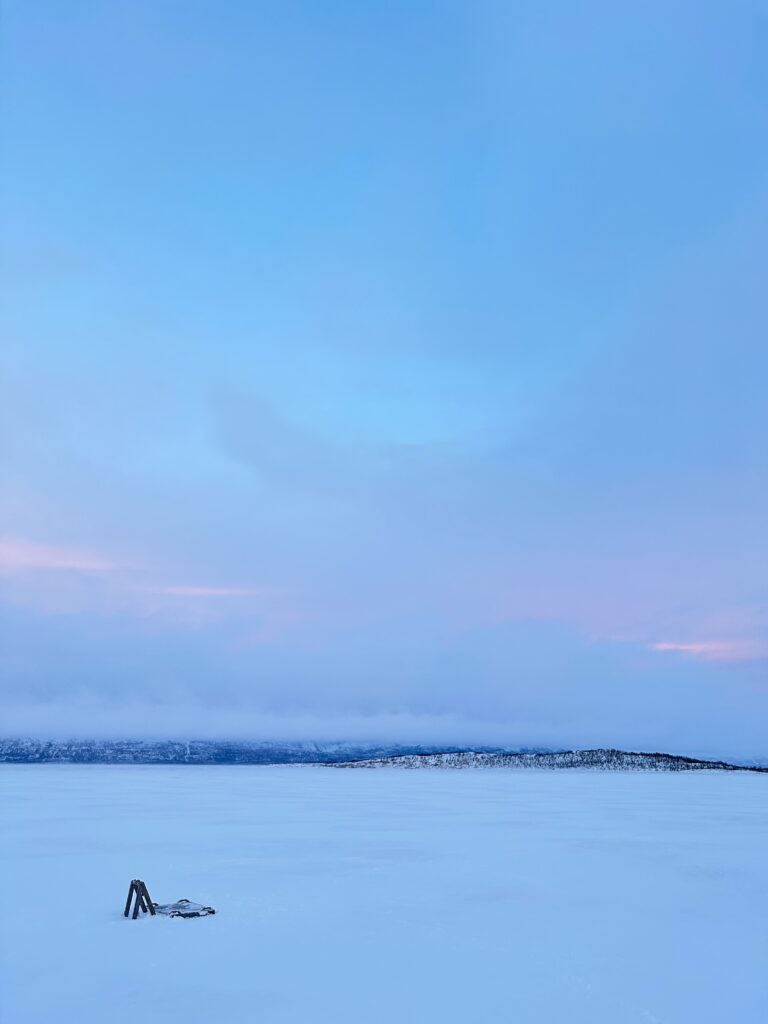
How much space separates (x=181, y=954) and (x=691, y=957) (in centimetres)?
643

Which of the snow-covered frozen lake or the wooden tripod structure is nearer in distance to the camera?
the snow-covered frozen lake

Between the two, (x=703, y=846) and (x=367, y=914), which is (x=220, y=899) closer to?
(x=367, y=914)

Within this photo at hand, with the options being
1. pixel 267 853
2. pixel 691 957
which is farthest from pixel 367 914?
pixel 267 853

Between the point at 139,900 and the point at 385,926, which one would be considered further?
the point at 139,900

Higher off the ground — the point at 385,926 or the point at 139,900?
the point at 139,900

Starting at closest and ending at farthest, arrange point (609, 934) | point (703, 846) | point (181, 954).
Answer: point (181, 954), point (609, 934), point (703, 846)

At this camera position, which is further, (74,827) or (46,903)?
(74,827)

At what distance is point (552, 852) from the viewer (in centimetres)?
1880

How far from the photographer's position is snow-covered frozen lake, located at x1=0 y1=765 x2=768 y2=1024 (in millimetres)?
8562

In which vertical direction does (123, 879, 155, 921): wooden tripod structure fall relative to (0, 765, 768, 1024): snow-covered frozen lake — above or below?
above

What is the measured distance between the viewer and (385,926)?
38.0 feet

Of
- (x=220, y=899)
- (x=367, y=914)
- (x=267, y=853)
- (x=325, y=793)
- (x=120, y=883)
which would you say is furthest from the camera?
(x=325, y=793)

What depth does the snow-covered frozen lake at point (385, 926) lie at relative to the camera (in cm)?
856

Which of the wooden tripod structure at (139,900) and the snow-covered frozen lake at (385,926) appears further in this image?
the wooden tripod structure at (139,900)
